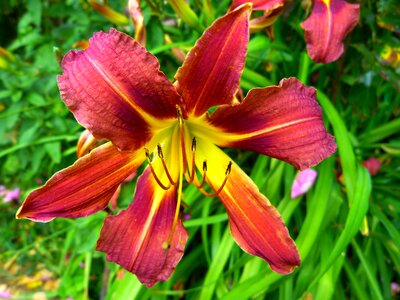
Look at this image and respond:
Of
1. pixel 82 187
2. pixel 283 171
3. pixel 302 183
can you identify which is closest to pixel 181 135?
pixel 82 187

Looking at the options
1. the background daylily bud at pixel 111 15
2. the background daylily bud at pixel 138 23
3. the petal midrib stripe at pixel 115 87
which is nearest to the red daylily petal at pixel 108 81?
the petal midrib stripe at pixel 115 87

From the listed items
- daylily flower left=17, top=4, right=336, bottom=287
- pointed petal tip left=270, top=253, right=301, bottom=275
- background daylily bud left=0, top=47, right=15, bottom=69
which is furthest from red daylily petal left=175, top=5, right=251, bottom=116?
background daylily bud left=0, top=47, right=15, bottom=69

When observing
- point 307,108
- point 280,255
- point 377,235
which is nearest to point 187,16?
point 307,108

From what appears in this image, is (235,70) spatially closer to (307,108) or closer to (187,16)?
(307,108)

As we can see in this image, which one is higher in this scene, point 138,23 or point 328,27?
point 138,23

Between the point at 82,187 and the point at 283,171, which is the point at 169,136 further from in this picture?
the point at 283,171

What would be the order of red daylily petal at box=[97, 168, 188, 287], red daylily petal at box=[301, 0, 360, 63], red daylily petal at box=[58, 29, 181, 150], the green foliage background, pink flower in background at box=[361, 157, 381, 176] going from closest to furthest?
red daylily petal at box=[58, 29, 181, 150], red daylily petal at box=[97, 168, 188, 287], red daylily petal at box=[301, 0, 360, 63], the green foliage background, pink flower in background at box=[361, 157, 381, 176]

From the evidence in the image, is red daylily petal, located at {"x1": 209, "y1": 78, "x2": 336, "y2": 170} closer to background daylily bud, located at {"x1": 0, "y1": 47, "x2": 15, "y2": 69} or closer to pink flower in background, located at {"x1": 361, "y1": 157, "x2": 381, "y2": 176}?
pink flower in background, located at {"x1": 361, "y1": 157, "x2": 381, "y2": 176}
